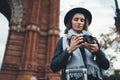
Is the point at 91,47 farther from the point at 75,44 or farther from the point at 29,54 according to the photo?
the point at 29,54

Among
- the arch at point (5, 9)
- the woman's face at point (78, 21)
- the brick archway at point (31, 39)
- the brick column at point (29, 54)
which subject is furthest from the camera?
Answer: the arch at point (5, 9)

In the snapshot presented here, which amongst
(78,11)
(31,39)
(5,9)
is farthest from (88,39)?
(5,9)

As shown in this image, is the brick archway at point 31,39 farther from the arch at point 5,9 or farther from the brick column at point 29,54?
the arch at point 5,9

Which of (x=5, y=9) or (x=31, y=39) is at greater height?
(x=5, y=9)

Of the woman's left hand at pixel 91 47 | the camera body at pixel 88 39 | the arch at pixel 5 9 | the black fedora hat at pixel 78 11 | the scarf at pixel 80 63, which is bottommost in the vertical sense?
the scarf at pixel 80 63

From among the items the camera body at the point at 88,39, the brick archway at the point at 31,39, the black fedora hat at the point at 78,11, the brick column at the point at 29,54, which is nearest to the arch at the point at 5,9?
the brick archway at the point at 31,39

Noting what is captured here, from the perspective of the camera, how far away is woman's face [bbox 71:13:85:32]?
2.36m

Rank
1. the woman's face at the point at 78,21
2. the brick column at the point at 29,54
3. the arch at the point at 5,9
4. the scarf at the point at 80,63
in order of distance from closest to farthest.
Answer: the scarf at the point at 80,63 < the woman's face at the point at 78,21 < the brick column at the point at 29,54 < the arch at the point at 5,9

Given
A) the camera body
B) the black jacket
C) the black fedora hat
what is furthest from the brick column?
the camera body

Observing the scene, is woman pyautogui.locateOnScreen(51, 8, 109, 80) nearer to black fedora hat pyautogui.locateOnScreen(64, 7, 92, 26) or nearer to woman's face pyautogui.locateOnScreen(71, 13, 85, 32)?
woman's face pyautogui.locateOnScreen(71, 13, 85, 32)

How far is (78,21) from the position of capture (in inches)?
93.5

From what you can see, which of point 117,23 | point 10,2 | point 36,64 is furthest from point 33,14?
point 117,23

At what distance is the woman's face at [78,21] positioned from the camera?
7.75 feet

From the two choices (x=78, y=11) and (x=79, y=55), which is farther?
(x=78, y=11)
